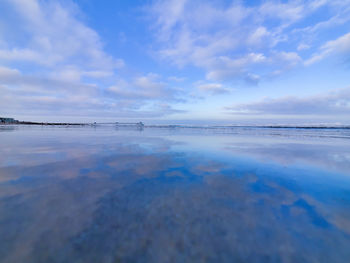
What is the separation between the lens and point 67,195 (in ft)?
11.8

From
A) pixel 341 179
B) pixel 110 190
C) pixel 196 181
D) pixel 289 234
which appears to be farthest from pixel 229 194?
pixel 341 179

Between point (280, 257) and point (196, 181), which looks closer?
point (280, 257)

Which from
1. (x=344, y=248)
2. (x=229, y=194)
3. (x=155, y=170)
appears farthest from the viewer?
(x=155, y=170)

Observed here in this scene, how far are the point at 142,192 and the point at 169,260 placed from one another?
1967 mm

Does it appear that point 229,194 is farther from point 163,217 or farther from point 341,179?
point 341,179

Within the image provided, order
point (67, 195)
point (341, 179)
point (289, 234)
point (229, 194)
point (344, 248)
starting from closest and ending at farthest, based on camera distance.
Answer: point (344, 248), point (289, 234), point (67, 195), point (229, 194), point (341, 179)

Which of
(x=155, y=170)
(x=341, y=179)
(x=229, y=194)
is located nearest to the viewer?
(x=229, y=194)

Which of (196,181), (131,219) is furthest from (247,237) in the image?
(196,181)

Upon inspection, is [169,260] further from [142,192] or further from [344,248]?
[344,248]

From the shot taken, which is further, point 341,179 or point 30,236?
point 341,179

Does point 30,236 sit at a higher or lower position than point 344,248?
higher

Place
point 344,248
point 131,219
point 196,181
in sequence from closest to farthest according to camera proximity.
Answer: point 344,248
point 131,219
point 196,181

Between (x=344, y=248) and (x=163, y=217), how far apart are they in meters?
2.65

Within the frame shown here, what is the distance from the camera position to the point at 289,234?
2.54 metres
